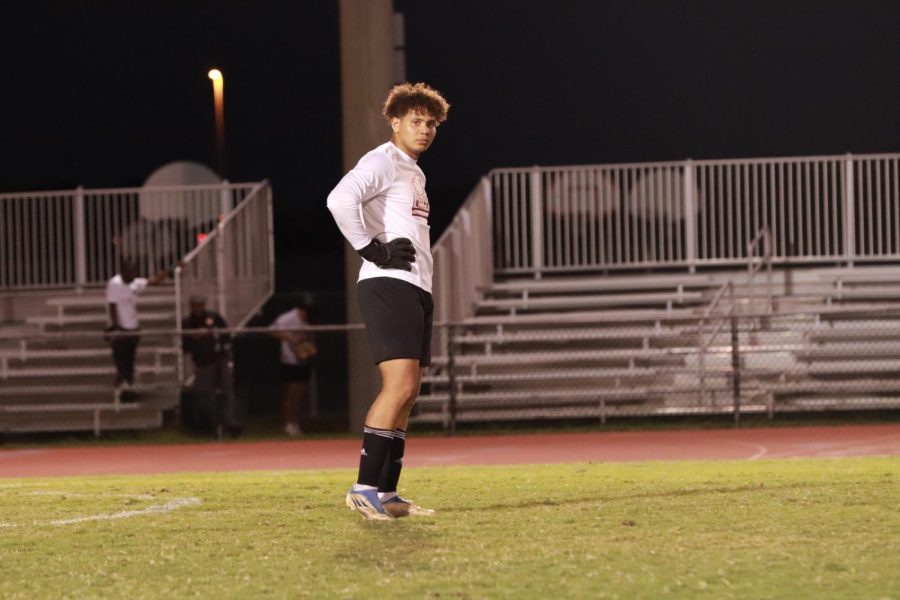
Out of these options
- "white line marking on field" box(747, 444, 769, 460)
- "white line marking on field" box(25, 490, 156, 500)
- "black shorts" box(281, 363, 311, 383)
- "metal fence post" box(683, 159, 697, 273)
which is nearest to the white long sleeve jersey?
"white line marking on field" box(25, 490, 156, 500)

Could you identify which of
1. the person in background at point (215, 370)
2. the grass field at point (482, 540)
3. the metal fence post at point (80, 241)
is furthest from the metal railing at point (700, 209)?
the grass field at point (482, 540)

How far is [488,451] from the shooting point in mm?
14422

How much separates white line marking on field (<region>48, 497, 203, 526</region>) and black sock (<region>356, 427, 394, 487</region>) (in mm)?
1342

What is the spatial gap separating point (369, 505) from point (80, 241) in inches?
608

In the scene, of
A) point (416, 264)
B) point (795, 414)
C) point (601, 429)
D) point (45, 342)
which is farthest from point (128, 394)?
point (416, 264)

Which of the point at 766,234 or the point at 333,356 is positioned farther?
the point at 333,356

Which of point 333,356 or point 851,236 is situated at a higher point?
point 851,236

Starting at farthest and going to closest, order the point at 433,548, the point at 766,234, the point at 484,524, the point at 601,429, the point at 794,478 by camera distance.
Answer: the point at 766,234, the point at 601,429, the point at 794,478, the point at 484,524, the point at 433,548

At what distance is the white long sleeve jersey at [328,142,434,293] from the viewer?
6781 millimetres

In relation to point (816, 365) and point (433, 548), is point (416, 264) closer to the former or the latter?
point (433, 548)

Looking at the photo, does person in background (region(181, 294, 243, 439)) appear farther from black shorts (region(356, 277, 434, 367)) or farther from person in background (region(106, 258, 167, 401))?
black shorts (region(356, 277, 434, 367))

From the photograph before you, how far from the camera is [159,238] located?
68.8 feet

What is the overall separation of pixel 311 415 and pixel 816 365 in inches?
313

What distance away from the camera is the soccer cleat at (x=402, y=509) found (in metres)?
6.96
